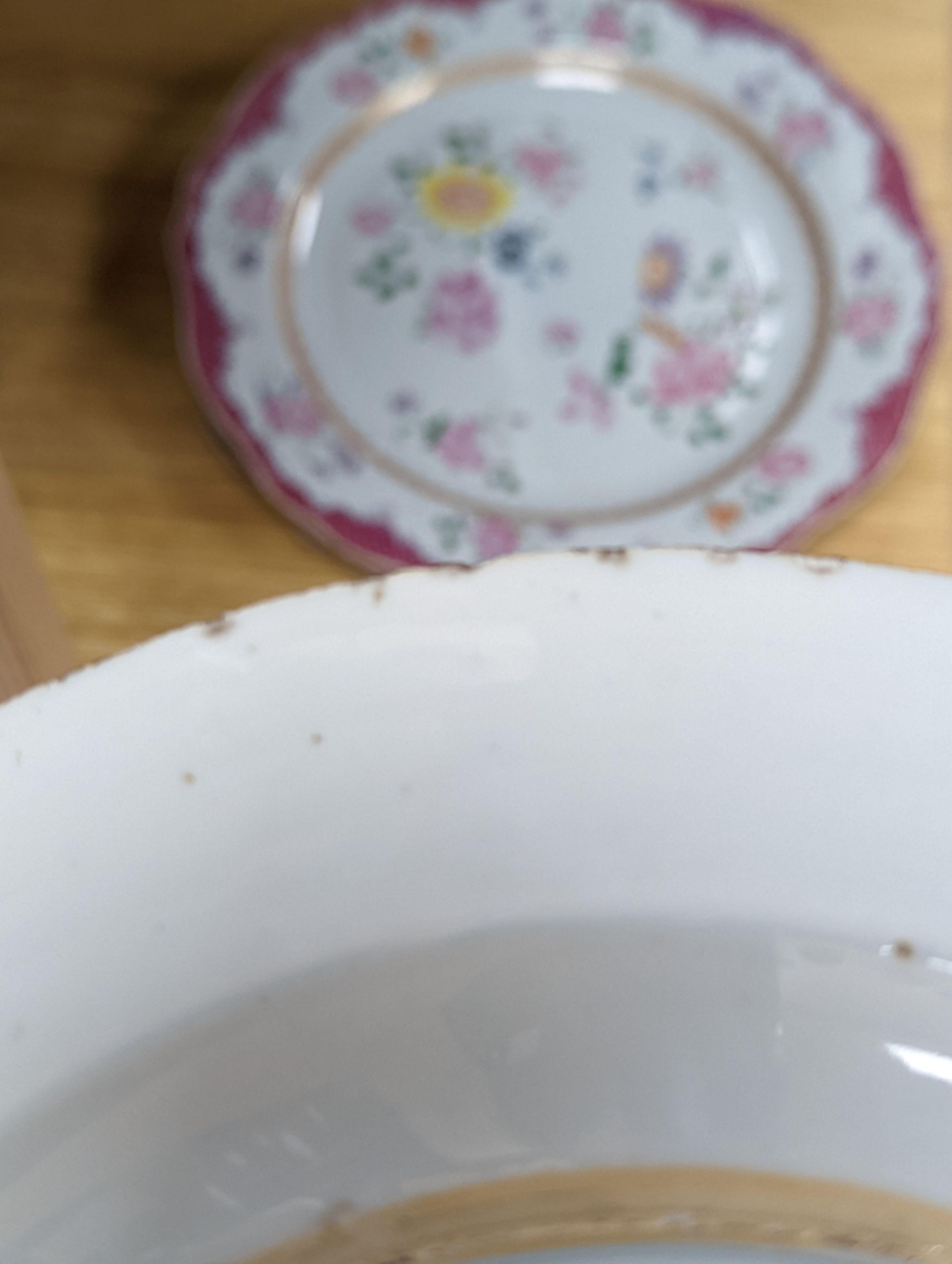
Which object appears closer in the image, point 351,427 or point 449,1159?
Answer: point 449,1159

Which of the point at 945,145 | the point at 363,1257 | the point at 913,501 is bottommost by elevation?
the point at 363,1257

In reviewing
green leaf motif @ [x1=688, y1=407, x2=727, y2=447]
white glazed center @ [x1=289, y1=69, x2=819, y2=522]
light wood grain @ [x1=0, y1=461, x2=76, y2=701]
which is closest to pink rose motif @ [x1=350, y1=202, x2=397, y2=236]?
white glazed center @ [x1=289, y1=69, x2=819, y2=522]

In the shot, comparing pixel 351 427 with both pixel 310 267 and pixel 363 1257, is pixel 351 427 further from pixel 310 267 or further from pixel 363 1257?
pixel 363 1257

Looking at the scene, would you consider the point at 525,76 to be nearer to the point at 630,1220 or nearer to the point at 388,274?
the point at 388,274

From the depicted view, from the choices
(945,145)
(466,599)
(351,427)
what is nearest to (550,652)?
(466,599)

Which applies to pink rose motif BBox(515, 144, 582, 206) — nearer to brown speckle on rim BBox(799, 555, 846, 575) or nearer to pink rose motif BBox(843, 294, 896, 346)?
pink rose motif BBox(843, 294, 896, 346)

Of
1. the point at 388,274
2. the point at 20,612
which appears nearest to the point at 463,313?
the point at 388,274
